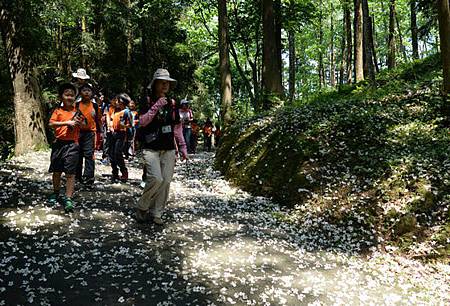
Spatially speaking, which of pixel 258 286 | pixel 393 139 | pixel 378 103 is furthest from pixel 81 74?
pixel 378 103

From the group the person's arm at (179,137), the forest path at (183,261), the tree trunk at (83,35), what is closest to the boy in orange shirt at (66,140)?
the forest path at (183,261)

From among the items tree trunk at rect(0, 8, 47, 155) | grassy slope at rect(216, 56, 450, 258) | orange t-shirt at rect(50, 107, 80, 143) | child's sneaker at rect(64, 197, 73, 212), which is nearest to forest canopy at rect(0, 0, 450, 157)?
tree trunk at rect(0, 8, 47, 155)

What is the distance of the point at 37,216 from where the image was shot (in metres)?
6.54

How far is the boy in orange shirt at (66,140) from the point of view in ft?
22.1

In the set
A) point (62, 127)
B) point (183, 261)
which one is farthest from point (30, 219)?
point (183, 261)

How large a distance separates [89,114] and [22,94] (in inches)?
244

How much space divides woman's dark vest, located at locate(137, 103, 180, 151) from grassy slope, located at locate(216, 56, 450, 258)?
12.0 ft

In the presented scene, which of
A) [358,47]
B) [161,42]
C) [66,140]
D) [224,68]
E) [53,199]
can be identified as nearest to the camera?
[66,140]

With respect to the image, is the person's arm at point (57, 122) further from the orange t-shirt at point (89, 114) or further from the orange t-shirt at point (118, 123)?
the orange t-shirt at point (118, 123)

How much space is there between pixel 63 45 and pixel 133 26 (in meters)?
5.03

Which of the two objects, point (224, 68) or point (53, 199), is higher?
point (224, 68)

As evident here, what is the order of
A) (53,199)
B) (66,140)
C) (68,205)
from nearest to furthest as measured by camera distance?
(68,205)
(66,140)
(53,199)

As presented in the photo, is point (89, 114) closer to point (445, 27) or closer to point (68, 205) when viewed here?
point (68, 205)

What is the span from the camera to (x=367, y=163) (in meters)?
8.66
